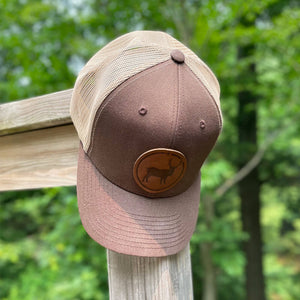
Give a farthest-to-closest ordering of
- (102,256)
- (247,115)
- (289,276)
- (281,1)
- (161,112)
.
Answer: (289,276), (247,115), (281,1), (102,256), (161,112)

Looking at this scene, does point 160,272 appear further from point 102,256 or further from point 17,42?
point 17,42

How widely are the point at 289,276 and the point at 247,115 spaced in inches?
145

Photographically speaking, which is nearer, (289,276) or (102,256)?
(102,256)

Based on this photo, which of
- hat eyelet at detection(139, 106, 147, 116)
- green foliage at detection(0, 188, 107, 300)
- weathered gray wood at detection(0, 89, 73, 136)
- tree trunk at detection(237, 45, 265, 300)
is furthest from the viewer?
tree trunk at detection(237, 45, 265, 300)

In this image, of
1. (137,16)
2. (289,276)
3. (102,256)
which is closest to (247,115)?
(137,16)

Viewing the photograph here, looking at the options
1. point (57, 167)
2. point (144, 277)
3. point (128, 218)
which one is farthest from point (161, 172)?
point (57, 167)

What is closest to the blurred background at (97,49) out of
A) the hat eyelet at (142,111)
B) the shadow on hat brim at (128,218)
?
the shadow on hat brim at (128,218)

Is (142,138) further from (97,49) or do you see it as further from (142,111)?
(97,49)

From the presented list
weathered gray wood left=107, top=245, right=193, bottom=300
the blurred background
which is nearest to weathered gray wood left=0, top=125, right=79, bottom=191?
weathered gray wood left=107, top=245, right=193, bottom=300

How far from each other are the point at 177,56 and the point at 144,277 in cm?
46

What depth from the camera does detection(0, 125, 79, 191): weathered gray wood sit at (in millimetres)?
907

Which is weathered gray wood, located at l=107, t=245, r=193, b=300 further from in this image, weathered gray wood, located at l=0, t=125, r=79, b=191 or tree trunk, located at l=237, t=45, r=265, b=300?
tree trunk, located at l=237, t=45, r=265, b=300

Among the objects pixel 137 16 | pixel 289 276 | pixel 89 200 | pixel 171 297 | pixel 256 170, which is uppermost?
pixel 89 200

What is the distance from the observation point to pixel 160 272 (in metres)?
0.71
